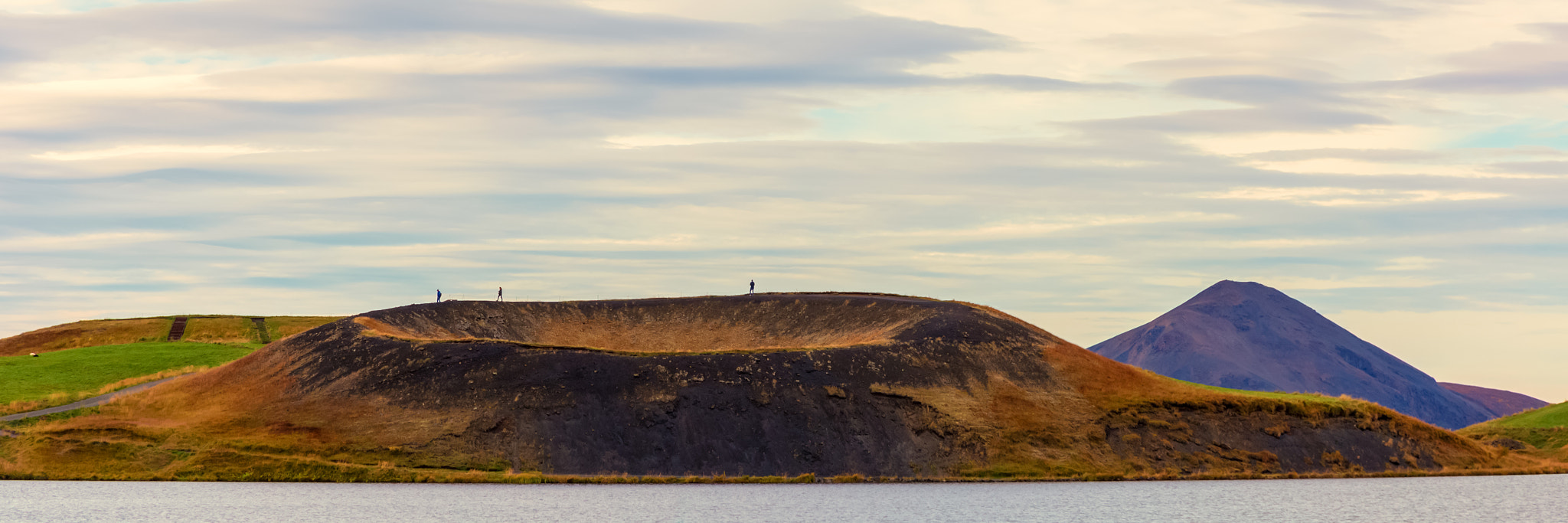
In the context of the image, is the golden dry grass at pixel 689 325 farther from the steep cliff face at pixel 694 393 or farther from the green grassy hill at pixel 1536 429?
the green grassy hill at pixel 1536 429

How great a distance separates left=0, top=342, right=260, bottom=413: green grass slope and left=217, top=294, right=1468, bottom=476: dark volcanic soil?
14.6 metres

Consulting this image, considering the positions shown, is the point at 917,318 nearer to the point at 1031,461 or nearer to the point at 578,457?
the point at 1031,461

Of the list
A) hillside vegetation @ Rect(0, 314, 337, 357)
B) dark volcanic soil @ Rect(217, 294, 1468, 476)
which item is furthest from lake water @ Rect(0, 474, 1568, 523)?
hillside vegetation @ Rect(0, 314, 337, 357)

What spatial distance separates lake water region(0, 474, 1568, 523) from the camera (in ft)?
191

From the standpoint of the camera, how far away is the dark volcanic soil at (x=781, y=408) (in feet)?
290

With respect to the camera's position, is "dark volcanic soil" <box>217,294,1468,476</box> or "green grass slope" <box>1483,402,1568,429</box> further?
"green grass slope" <box>1483,402,1568,429</box>

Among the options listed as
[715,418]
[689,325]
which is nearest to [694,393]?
[715,418]

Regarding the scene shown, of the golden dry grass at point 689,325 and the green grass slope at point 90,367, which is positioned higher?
the golden dry grass at point 689,325

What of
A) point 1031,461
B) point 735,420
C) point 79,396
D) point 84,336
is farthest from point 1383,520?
point 84,336

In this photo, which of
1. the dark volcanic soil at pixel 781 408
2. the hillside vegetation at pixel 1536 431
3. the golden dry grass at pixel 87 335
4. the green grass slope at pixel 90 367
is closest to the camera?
the dark volcanic soil at pixel 781 408

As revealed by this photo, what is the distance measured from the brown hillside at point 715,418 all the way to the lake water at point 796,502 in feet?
19.7

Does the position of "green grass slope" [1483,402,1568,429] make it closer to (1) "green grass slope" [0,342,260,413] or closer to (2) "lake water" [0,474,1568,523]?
(2) "lake water" [0,474,1568,523]

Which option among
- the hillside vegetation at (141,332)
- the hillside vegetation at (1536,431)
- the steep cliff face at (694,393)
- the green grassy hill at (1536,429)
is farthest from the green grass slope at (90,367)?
the green grassy hill at (1536,429)

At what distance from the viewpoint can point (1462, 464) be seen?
323 ft
